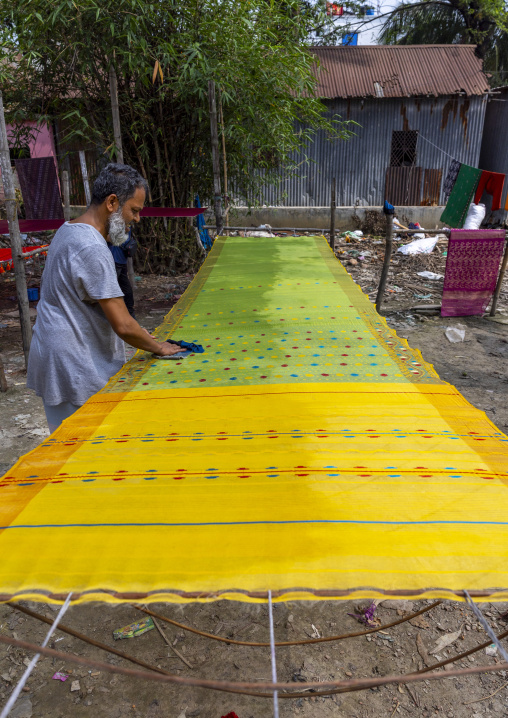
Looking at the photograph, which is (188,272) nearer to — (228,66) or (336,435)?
(228,66)

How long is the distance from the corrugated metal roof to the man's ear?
970 cm

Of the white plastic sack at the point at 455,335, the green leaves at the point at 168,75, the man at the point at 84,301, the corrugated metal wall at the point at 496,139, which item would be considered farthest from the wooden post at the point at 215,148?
the corrugated metal wall at the point at 496,139

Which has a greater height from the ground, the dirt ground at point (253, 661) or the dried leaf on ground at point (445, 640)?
the dirt ground at point (253, 661)

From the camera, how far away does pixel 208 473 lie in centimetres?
145

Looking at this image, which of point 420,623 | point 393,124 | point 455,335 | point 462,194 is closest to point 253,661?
point 420,623

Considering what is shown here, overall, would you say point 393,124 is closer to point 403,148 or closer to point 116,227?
point 403,148

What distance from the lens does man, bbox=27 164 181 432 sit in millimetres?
1899

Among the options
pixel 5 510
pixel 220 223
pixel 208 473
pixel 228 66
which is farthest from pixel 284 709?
pixel 228 66

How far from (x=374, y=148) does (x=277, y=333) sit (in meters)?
9.57

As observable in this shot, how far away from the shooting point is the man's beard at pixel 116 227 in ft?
6.56

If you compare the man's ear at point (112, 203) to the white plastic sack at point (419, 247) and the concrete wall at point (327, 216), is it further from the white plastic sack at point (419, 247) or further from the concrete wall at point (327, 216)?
the concrete wall at point (327, 216)

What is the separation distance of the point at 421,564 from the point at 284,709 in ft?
3.73

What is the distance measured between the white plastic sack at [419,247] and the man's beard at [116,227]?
304 inches

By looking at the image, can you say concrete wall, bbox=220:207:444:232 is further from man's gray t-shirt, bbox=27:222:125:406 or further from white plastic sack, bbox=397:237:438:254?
man's gray t-shirt, bbox=27:222:125:406
